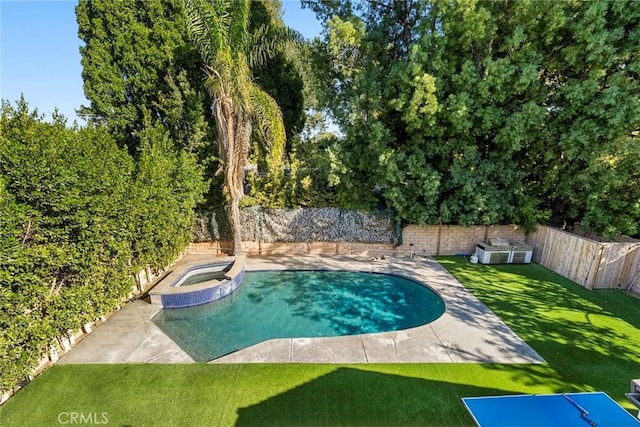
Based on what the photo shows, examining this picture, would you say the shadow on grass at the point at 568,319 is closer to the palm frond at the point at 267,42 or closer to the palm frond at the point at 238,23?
the palm frond at the point at 267,42

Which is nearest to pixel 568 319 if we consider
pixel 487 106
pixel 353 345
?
pixel 353 345

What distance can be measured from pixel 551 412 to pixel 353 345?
12.8ft

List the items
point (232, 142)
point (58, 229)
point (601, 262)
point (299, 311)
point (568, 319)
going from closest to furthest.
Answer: point (58, 229) → point (568, 319) → point (299, 311) → point (601, 262) → point (232, 142)

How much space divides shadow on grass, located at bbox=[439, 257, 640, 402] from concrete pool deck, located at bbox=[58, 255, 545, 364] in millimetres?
594

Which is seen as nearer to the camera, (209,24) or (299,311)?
(299,311)

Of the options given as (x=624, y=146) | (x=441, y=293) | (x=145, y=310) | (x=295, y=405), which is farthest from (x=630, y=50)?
(x=145, y=310)

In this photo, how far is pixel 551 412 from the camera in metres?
3.78

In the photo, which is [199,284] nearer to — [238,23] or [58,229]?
[58,229]

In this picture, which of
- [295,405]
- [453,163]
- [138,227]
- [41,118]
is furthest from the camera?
[453,163]

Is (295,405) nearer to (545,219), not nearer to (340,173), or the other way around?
(340,173)

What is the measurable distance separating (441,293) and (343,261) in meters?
4.31

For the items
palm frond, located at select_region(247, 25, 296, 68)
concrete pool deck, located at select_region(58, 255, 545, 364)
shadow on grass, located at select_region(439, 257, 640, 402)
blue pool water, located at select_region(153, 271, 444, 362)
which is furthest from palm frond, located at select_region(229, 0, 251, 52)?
shadow on grass, located at select_region(439, 257, 640, 402)

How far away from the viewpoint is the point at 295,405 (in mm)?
5301

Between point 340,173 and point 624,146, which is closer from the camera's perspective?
point 624,146
